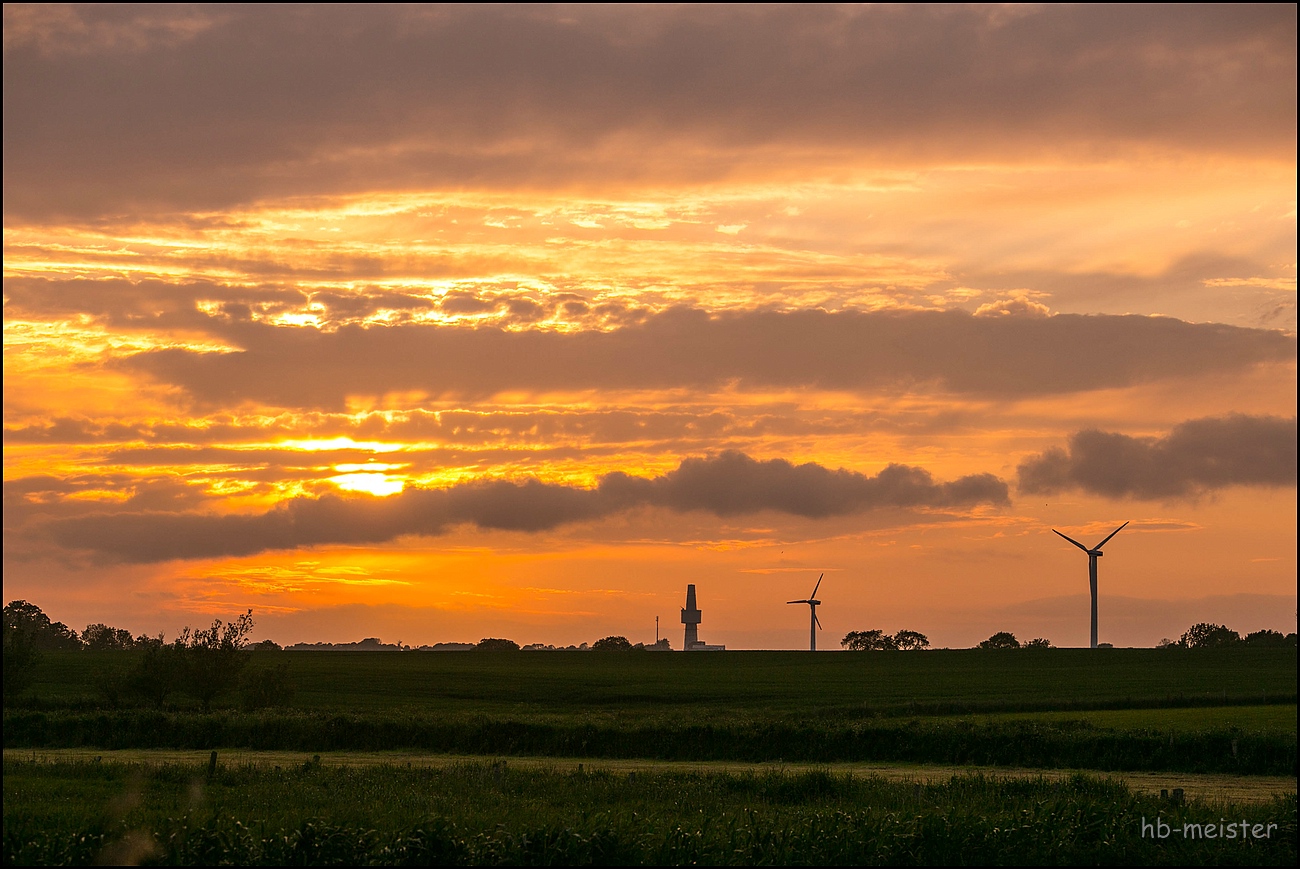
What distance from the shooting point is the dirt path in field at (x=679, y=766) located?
1735 inches

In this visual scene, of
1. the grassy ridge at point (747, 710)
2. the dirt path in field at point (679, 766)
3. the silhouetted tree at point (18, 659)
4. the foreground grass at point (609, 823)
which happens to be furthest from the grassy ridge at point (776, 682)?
the foreground grass at point (609, 823)

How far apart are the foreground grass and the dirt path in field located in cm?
684

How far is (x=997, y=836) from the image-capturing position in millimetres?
26969

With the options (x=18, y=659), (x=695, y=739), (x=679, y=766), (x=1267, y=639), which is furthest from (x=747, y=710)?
(x=1267, y=639)

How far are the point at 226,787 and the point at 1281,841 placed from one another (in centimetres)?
2768

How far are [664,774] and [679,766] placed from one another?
10825mm

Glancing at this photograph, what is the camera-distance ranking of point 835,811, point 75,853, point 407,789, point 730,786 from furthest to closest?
1. point 730,786
2. point 407,789
3. point 835,811
4. point 75,853

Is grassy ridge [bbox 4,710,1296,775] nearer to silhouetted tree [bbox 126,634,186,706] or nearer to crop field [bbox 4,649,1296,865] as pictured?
crop field [bbox 4,649,1296,865]

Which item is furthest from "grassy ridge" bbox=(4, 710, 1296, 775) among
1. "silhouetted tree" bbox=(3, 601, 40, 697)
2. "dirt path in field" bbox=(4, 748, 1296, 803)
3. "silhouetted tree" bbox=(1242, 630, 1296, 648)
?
"silhouetted tree" bbox=(1242, 630, 1296, 648)

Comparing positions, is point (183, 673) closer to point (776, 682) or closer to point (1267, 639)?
point (776, 682)

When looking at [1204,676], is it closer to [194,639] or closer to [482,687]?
[482,687]

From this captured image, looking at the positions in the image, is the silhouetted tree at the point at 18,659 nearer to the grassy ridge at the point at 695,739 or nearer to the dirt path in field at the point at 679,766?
the grassy ridge at the point at 695,739

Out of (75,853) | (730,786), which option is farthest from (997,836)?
(75,853)

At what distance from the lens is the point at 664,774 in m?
42.1
